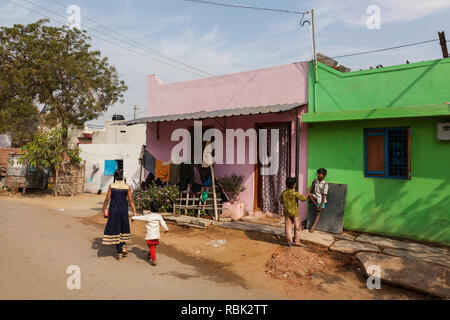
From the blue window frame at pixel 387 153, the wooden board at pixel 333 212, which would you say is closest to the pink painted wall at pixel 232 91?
the blue window frame at pixel 387 153

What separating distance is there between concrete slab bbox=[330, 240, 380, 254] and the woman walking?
13.1 ft

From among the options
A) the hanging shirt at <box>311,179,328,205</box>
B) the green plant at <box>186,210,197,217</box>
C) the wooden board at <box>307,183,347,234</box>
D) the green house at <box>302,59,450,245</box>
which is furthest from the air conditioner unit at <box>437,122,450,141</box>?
the green plant at <box>186,210,197,217</box>

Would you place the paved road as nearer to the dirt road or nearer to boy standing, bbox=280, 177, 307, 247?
the dirt road

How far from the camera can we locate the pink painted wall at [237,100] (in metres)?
7.74

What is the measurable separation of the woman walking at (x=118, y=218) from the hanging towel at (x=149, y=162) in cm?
473

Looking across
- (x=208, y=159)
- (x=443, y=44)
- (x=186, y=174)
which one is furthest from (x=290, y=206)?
(x=443, y=44)

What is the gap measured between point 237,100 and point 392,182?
15.9 ft

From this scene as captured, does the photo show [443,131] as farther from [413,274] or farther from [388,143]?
[413,274]

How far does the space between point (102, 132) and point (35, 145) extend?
31.2ft

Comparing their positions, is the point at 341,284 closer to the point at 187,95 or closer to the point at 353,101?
the point at 353,101

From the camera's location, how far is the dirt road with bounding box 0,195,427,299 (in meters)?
3.86

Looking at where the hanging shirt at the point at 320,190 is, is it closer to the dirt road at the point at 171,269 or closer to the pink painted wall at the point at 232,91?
the dirt road at the point at 171,269

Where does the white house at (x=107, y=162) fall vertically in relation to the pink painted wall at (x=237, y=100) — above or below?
below

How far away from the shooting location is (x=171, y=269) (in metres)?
4.77
